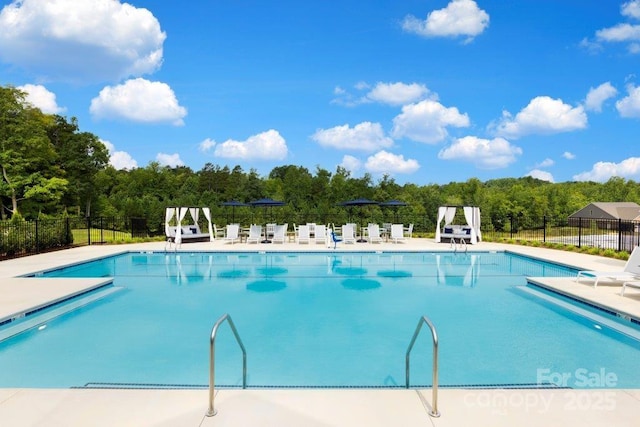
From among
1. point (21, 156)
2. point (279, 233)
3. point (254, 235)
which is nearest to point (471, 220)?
point (279, 233)

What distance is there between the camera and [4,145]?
25500mm

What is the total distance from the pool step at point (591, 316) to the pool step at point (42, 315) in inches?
328

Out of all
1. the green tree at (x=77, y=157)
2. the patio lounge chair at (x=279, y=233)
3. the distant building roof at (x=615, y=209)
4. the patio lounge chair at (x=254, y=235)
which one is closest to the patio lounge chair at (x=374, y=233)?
the patio lounge chair at (x=279, y=233)

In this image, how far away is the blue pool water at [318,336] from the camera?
4328 millimetres

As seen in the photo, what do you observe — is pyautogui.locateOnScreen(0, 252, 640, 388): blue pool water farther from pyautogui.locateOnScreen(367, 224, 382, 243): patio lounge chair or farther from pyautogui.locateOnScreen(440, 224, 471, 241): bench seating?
pyautogui.locateOnScreen(367, 224, 382, 243): patio lounge chair

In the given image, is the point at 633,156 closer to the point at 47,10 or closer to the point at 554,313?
the point at 554,313

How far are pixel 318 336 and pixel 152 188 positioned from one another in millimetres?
38055

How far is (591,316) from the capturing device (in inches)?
246

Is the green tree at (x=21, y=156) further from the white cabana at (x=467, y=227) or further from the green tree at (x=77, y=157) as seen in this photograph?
the white cabana at (x=467, y=227)

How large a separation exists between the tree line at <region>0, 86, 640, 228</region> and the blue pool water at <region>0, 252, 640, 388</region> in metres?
10.3

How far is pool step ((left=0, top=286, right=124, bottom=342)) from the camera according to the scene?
5.48m
